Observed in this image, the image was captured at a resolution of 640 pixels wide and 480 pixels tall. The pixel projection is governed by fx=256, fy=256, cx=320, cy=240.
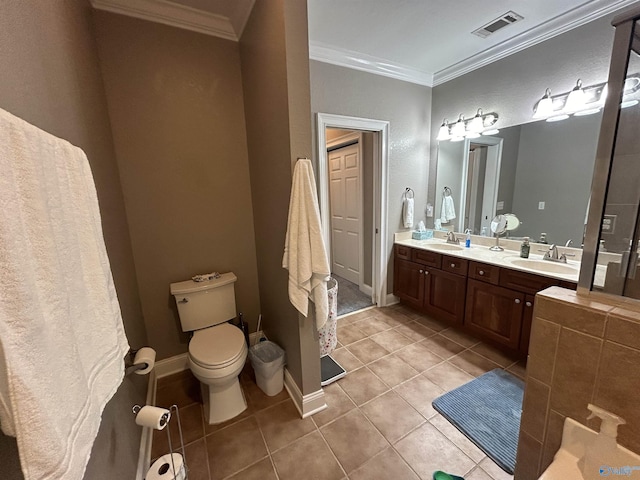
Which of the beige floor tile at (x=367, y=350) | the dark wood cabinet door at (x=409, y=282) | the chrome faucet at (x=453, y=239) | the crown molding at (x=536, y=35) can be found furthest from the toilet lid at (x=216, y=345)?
the crown molding at (x=536, y=35)

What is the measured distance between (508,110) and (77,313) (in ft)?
10.8

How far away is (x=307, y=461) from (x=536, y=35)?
11.7ft

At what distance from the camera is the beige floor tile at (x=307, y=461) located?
134 centimetres

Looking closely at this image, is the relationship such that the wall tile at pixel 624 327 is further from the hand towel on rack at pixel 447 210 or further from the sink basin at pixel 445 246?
the hand towel on rack at pixel 447 210

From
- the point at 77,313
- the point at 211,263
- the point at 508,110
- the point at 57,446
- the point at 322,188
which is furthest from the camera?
the point at 322,188

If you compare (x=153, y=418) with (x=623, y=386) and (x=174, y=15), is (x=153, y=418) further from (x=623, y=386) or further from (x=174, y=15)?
(x=174, y=15)

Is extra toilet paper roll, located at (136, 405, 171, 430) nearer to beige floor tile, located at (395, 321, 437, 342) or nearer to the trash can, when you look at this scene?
the trash can

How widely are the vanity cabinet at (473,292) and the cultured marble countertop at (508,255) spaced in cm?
4

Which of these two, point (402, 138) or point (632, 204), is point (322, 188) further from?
point (632, 204)

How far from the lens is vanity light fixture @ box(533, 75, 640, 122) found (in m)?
1.92

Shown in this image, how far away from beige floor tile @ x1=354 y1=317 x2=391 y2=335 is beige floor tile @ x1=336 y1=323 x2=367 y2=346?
59 mm

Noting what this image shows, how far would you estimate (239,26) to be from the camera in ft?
6.24

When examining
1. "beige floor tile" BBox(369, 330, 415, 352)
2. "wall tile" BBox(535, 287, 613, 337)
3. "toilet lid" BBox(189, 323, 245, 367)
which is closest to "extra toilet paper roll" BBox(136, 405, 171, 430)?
"toilet lid" BBox(189, 323, 245, 367)

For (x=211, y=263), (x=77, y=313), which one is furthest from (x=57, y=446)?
(x=211, y=263)
